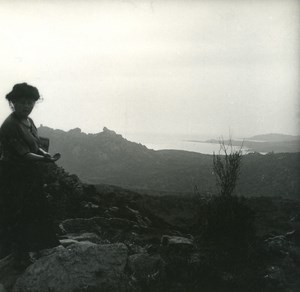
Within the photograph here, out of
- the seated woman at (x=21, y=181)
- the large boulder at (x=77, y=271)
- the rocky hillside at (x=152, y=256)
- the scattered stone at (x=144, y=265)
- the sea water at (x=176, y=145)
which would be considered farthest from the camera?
the sea water at (x=176, y=145)

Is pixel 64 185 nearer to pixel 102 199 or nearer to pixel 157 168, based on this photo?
pixel 102 199

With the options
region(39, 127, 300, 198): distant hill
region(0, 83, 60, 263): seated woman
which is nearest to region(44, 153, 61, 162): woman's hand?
region(0, 83, 60, 263): seated woman

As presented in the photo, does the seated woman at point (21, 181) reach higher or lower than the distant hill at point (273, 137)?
lower

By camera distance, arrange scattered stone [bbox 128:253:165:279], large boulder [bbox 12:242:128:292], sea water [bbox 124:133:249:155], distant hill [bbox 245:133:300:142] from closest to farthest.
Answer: large boulder [bbox 12:242:128:292] < scattered stone [bbox 128:253:165:279] < sea water [bbox 124:133:249:155] < distant hill [bbox 245:133:300:142]

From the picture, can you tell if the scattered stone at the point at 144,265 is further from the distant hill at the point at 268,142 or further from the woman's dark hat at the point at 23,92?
the distant hill at the point at 268,142

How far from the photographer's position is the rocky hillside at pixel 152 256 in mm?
4352

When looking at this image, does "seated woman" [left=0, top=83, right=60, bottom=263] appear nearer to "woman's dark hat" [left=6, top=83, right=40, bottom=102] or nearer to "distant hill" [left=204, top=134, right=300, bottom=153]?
"woman's dark hat" [left=6, top=83, right=40, bottom=102]

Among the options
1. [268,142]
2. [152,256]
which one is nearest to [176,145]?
[268,142]

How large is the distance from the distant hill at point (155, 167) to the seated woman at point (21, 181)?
57.2ft

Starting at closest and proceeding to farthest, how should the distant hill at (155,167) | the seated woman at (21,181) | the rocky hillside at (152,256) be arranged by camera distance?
the rocky hillside at (152,256), the seated woman at (21,181), the distant hill at (155,167)

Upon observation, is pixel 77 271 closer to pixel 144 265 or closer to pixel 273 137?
pixel 144 265

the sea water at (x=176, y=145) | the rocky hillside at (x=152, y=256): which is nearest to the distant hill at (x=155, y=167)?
the sea water at (x=176, y=145)

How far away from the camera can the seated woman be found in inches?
175

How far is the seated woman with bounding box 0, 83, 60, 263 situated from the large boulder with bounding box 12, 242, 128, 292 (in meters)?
0.42
